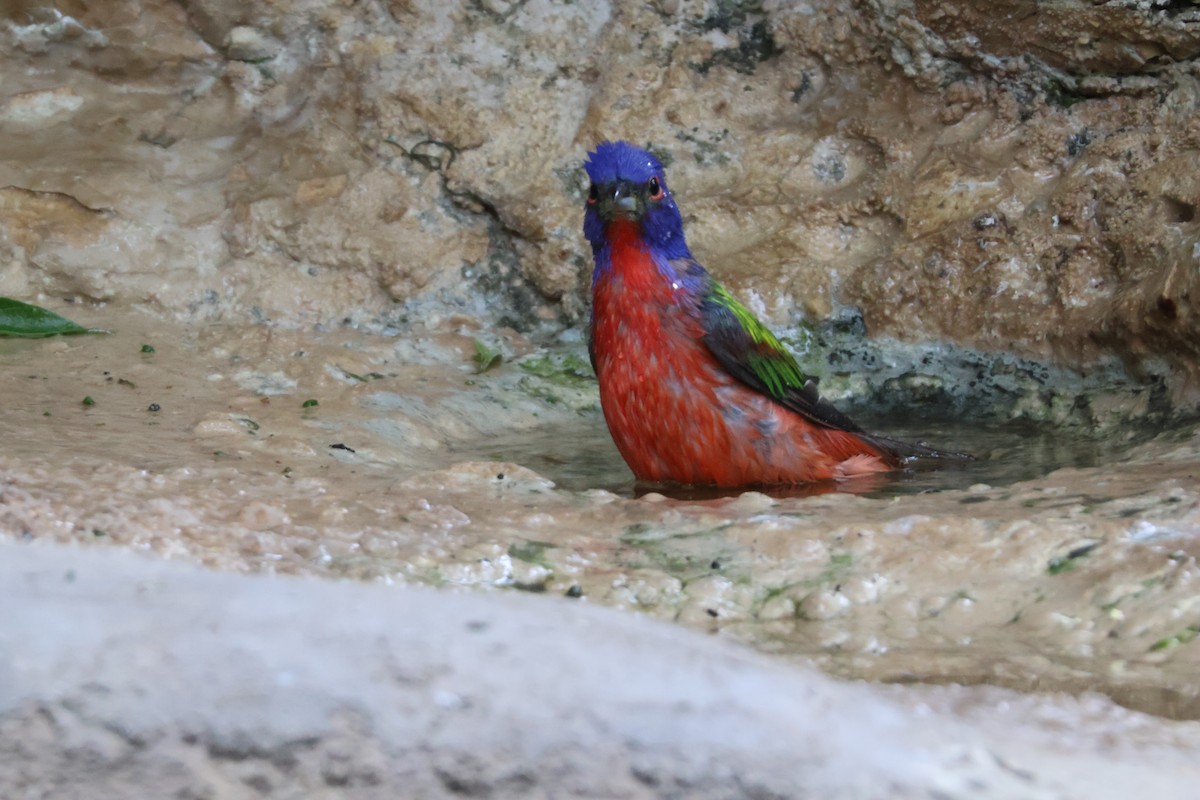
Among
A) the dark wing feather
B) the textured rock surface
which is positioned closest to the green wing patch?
the dark wing feather

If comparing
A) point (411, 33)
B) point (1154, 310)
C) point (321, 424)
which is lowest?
Result: point (321, 424)

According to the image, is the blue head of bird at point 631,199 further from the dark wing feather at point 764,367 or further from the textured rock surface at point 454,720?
the textured rock surface at point 454,720

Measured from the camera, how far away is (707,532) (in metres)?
3.10

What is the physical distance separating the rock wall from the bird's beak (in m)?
1.20

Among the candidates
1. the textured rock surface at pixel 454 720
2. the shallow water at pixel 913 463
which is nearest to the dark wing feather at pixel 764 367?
the shallow water at pixel 913 463

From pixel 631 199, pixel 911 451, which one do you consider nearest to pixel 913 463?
pixel 911 451

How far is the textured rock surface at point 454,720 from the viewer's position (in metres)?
1.60

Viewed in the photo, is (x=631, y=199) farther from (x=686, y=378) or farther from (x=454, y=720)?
(x=454, y=720)

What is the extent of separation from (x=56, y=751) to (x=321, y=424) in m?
2.97

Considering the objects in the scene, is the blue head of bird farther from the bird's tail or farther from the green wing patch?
the bird's tail

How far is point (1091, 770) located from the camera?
1681mm

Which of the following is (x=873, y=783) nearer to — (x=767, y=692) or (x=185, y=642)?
(x=767, y=692)

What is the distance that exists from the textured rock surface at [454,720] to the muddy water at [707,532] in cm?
36

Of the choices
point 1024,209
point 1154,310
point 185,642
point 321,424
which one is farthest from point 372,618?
point 1024,209
